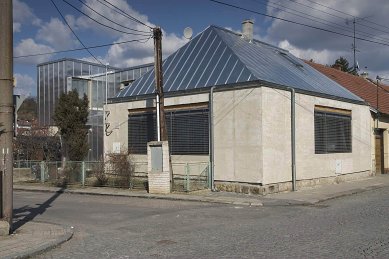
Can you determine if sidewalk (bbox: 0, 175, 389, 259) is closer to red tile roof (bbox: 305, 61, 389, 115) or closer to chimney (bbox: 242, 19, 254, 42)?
red tile roof (bbox: 305, 61, 389, 115)

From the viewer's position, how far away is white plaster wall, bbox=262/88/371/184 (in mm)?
18531

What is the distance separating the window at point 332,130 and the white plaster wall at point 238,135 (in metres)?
4.55

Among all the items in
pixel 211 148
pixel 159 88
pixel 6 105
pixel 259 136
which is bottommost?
pixel 211 148

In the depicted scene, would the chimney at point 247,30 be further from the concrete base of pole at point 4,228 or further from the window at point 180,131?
the concrete base of pole at point 4,228

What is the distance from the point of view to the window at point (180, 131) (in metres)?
20.1

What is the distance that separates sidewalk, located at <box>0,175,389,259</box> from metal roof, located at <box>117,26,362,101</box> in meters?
4.33

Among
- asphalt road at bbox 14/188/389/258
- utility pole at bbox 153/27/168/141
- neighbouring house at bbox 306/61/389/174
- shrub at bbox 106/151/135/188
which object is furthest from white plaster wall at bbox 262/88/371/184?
shrub at bbox 106/151/135/188

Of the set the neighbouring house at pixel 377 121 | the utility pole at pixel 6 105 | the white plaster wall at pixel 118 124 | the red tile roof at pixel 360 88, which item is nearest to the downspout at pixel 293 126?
the white plaster wall at pixel 118 124

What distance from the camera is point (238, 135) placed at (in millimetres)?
18891

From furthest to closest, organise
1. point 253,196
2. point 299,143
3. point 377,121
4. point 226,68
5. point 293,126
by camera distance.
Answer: point 377,121
point 299,143
point 226,68
point 293,126
point 253,196

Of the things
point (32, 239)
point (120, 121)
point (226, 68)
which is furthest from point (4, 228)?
point (120, 121)

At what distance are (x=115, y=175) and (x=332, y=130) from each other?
1028 cm

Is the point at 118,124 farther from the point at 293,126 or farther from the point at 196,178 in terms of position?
the point at 293,126

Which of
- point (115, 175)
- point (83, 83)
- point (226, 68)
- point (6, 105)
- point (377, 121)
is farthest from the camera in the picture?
point (83, 83)
